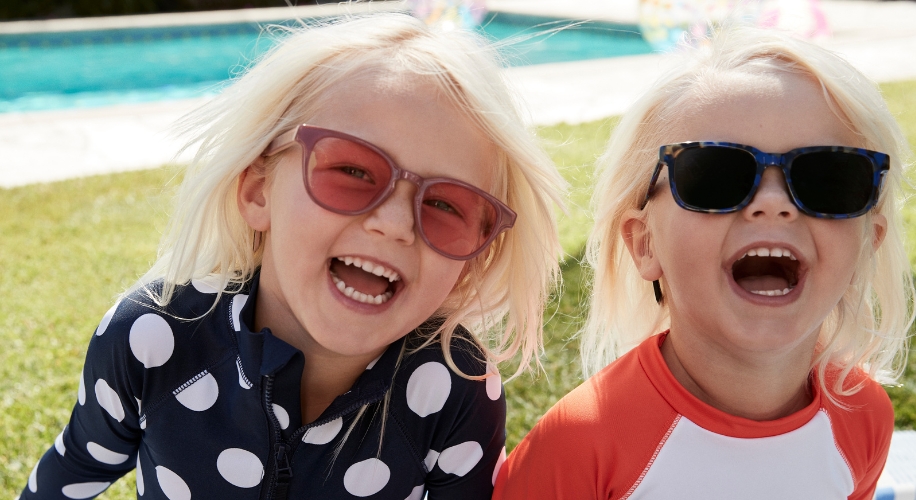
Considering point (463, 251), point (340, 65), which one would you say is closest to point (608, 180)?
point (463, 251)

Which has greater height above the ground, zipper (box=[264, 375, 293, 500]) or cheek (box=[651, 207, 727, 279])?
cheek (box=[651, 207, 727, 279])

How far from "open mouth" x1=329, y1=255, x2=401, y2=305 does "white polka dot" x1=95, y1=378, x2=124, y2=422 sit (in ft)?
2.10

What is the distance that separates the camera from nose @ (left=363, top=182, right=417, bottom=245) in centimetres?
167

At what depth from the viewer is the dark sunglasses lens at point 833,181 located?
1650 millimetres

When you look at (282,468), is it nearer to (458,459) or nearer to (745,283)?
(458,459)

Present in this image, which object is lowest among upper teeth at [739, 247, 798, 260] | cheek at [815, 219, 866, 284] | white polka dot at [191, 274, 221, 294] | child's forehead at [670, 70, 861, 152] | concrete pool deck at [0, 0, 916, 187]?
concrete pool deck at [0, 0, 916, 187]

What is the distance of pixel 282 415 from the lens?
6.05 ft

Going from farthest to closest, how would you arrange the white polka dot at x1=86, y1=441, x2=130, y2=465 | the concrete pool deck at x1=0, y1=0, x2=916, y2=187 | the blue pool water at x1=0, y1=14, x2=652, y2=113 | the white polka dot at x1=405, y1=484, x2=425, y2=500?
the blue pool water at x1=0, y1=14, x2=652, y2=113
the concrete pool deck at x1=0, y1=0, x2=916, y2=187
the white polka dot at x1=86, y1=441, x2=130, y2=465
the white polka dot at x1=405, y1=484, x2=425, y2=500

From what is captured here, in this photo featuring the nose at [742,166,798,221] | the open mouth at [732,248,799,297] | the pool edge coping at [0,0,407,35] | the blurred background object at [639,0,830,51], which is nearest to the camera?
the nose at [742,166,798,221]

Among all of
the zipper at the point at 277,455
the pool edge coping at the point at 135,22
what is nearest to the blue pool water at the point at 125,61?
the pool edge coping at the point at 135,22

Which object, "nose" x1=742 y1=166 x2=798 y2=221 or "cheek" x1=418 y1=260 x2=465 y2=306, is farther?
"cheek" x1=418 y1=260 x2=465 y2=306

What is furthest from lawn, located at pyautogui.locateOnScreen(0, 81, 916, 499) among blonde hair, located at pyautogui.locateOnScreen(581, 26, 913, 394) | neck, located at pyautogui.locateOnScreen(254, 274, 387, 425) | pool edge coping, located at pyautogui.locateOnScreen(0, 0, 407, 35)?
pool edge coping, located at pyautogui.locateOnScreen(0, 0, 407, 35)

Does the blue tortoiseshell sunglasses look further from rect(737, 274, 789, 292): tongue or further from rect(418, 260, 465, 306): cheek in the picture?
rect(418, 260, 465, 306): cheek

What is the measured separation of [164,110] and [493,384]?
7.95 m
